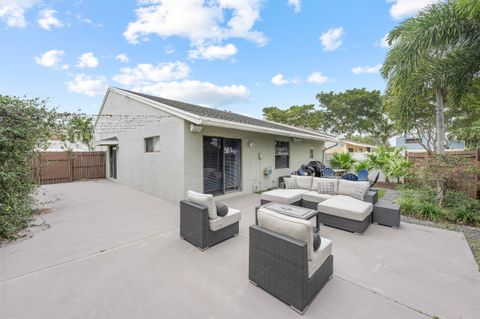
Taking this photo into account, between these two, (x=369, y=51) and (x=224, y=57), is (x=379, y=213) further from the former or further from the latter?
(x=224, y=57)

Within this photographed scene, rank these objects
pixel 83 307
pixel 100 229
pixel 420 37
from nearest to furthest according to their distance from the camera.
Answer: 1. pixel 83 307
2. pixel 100 229
3. pixel 420 37

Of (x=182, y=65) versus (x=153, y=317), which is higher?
(x=182, y=65)

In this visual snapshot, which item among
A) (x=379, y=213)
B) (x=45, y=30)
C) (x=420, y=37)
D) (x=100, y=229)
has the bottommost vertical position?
(x=100, y=229)

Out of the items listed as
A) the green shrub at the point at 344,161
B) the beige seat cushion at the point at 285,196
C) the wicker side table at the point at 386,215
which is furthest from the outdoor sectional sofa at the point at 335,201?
the green shrub at the point at 344,161

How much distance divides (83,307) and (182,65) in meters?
11.0

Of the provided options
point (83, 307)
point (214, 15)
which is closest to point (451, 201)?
point (83, 307)

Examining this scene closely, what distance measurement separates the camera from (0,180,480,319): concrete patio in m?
2.20

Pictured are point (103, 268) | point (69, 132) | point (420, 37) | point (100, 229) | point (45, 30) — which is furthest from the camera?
point (45, 30)

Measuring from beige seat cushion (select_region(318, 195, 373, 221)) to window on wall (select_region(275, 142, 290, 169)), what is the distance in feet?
17.5

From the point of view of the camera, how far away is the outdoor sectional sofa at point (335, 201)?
4227 mm

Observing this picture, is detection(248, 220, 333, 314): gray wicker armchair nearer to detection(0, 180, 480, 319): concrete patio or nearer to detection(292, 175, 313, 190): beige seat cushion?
detection(0, 180, 480, 319): concrete patio

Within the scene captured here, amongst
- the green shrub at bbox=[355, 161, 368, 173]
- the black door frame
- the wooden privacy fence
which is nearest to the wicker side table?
the green shrub at bbox=[355, 161, 368, 173]

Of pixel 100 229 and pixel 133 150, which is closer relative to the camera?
pixel 100 229

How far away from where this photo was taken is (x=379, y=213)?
4703mm
